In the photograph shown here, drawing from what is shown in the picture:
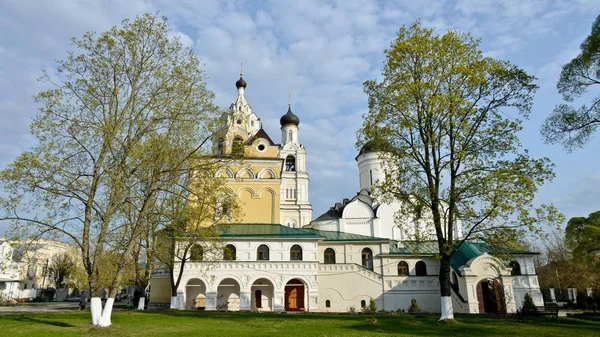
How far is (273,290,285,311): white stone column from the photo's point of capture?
2292 cm

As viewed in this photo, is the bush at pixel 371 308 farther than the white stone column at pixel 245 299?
Yes

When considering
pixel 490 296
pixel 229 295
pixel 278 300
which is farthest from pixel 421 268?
pixel 229 295

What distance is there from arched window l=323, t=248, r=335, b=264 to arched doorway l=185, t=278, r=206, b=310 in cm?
794

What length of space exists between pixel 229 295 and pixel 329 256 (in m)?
6.91

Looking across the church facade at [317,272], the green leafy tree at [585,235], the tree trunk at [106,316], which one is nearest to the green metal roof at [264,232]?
the church facade at [317,272]

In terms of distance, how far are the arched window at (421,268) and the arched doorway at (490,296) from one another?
3.68 metres

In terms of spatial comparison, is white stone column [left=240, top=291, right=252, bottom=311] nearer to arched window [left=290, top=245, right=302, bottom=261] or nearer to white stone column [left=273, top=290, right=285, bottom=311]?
white stone column [left=273, top=290, right=285, bottom=311]

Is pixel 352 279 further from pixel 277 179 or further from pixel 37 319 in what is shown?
pixel 37 319

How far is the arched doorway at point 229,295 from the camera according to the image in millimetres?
24748

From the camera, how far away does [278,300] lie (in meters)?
23.1

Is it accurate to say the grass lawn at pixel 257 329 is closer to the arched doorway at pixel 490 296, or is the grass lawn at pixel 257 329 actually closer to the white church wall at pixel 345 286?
the arched doorway at pixel 490 296

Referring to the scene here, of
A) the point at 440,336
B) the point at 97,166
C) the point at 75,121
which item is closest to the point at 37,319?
the point at 97,166

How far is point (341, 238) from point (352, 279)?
9.61 feet

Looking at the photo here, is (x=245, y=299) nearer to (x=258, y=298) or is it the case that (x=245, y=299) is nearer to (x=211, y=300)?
(x=211, y=300)
